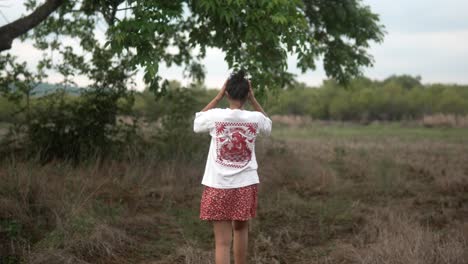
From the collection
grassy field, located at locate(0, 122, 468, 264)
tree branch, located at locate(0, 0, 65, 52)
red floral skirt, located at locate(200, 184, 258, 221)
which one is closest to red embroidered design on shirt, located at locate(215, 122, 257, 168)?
red floral skirt, located at locate(200, 184, 258, 221)

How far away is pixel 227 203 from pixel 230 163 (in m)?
0.31

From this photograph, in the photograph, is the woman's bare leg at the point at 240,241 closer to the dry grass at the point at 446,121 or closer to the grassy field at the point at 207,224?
the grassy field at the point at 207,224

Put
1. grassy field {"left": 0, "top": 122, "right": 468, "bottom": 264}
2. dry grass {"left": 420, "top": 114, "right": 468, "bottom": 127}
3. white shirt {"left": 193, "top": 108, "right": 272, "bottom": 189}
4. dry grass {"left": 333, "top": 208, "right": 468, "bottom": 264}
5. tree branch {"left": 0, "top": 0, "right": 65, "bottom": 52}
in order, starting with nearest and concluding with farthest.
Result: white shirt {"left": 193, "top": 108, "right": 272, "bottom": 189}
dry grass {"left": 333, "top": 208, "right": 468, "bottom": 264}
grassy field {"left": 0, "top": 122, "right": 468, "bottom": 264}
tree branch {"left": 0, "top": 0, "right": 65, "bottom": 52}
dry grass {"left": 420, "top": 114, "right": 468, "bottom": 127}

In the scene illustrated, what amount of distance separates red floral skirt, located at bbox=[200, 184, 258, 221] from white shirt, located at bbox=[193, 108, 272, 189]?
2.1 inches

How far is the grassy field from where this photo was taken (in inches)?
203

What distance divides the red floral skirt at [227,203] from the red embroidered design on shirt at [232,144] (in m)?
0.21

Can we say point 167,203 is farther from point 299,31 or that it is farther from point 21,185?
point 299,31

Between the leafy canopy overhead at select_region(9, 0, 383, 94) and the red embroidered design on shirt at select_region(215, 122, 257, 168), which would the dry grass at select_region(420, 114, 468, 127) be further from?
the red embroidered design on shirt at select_region(215, 122, 257, 168)

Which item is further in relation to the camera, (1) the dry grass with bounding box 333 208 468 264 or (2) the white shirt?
(1) the dry grass with bounding box 333 208 468 264

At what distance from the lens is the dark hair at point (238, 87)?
154 inches

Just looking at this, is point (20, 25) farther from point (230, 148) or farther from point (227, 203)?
point (227, 203)

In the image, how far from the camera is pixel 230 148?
3840mm

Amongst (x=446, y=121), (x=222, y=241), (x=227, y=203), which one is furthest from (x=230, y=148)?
(x=446, y=121)

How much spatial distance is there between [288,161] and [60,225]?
248 inches
